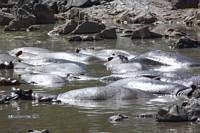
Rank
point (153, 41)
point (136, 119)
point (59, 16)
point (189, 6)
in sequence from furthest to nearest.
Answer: point (59, 16) → point (189, 6) → point (153, 41) → point (136, 119)

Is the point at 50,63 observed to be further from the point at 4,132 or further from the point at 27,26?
the point at 27,26

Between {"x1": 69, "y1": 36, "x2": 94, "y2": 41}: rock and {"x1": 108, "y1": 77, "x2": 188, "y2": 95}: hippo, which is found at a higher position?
{"x1": 69, "y1": 36, "x2": 94, "y2": 41}: rock

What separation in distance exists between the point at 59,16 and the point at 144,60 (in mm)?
20464

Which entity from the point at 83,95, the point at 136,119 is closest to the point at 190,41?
the point at 83,95

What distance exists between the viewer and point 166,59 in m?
16.9

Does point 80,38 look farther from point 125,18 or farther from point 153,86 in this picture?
point 153,86

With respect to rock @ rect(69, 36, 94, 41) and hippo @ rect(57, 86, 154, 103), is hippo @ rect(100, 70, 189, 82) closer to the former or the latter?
hippo @ rect(57, 86, 154, 103)

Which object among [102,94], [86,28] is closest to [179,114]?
[102,94]

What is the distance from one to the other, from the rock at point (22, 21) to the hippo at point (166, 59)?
12672 mm

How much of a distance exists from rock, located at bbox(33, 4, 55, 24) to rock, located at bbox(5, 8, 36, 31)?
106cm

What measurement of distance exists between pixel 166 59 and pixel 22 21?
1407 cm

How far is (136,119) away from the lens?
963 cm

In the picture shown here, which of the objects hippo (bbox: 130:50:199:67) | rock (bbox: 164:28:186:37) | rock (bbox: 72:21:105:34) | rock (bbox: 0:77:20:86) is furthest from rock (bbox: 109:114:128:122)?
rock (bbox: 72:21:105:34)

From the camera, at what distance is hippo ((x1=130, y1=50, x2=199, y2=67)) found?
53.6 ft
